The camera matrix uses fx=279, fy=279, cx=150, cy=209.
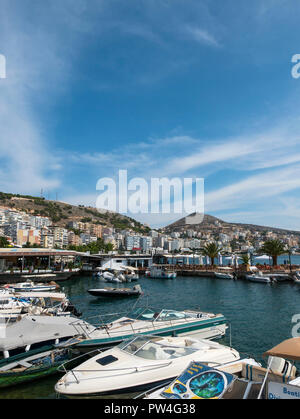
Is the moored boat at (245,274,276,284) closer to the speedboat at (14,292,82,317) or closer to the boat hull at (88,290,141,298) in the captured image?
the boat hull at (88,290,141,298)

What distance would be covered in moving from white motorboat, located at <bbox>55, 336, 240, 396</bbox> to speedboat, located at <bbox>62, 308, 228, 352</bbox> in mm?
3478

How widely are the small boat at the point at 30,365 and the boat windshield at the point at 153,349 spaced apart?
3614mm

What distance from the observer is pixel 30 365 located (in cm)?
1130

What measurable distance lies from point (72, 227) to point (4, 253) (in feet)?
476

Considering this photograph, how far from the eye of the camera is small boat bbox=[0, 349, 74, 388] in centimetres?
1036

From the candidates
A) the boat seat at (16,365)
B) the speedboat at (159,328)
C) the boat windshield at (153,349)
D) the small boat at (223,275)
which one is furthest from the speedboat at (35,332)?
the small boat at (223,275)

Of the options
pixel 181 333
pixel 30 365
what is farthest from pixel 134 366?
pixel 181 333

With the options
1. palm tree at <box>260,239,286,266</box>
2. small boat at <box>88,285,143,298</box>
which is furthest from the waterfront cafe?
palm tree at <box>260,239,286,266</box>

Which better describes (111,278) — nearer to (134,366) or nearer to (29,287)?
(29,287)

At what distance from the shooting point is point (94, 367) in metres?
8.89

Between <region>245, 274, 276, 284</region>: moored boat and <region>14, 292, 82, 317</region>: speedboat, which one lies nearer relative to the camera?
<region>14, 292, 82, 317</region>: speedboat
